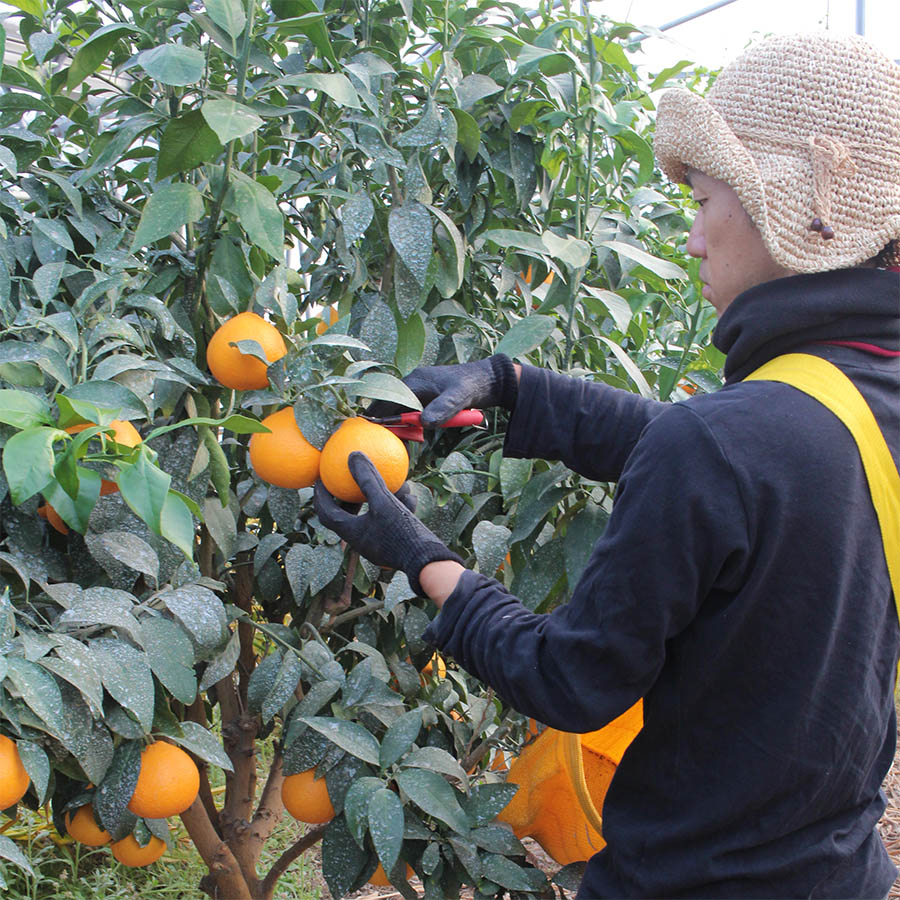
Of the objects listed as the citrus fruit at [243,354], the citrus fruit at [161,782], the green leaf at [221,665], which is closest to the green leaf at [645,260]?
the citrus fruit at [243,354]

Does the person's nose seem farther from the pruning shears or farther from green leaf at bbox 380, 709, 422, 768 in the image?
green leaf at bbox 380, 709, 422, 768

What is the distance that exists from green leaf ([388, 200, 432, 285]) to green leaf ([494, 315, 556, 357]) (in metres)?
0.13

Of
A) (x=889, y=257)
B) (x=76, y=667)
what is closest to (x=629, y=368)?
(x=889, y=257)

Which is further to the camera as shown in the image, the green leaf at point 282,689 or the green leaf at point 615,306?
the green leaf at point 615,306

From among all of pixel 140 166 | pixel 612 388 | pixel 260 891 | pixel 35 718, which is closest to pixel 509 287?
pixel 612 388

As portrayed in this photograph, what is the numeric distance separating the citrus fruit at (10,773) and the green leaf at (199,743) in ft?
0.65

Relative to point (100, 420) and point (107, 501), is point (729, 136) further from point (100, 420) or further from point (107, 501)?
point (107, 501)

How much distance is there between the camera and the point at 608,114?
4.00ft

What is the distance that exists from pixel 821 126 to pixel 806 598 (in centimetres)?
37

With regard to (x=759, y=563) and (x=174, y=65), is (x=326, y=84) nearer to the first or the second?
(x=174, y=65)

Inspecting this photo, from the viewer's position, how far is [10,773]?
837 mm

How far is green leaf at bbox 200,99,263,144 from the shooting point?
916 mm

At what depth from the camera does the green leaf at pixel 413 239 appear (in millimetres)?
1104

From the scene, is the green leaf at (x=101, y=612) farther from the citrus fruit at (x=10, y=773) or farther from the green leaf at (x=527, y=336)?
the green leaf at (x=527, y=336)
